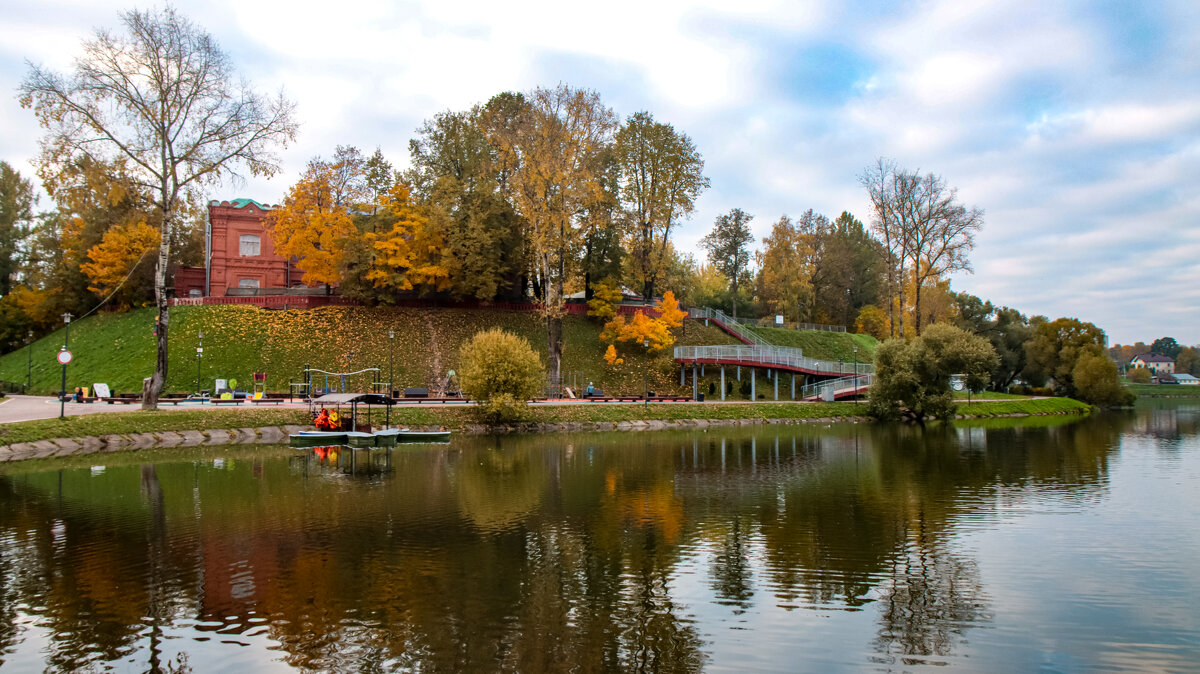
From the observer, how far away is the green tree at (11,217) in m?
72.9

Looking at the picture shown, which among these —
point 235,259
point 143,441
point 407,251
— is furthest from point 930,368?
point 235,259

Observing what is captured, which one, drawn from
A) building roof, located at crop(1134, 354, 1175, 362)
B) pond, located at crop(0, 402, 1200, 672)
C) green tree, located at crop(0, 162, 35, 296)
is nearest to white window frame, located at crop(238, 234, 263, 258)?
green tree, located at crop(0, 162, 35, 296)

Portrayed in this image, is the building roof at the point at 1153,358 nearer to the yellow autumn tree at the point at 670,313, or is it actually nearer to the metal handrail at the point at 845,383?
the metal handrail at the point at 845,383

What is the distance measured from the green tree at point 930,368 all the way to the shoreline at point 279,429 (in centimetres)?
320

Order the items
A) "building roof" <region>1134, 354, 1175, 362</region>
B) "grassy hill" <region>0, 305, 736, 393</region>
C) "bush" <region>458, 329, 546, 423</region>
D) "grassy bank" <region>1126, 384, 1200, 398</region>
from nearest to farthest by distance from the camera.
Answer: "bush" <region>458, 329, 546, 423</region> → "grassy hill" <region>0, 305, 736, 393</region> → "grassy bank" <region>1126, 384, 1200, 398</region> → "building roof" <region>1134, 354, 1175, 362</region>

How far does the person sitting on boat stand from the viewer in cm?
3716

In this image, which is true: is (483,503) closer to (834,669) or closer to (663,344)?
(834,669)

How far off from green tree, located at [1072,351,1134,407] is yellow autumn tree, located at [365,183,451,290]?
208ft

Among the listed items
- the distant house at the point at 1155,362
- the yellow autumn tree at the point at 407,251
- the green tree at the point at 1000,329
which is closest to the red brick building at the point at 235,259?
the yellow autumn tree at the point at 407,251

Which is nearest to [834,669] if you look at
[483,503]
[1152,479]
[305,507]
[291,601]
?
[291,601]

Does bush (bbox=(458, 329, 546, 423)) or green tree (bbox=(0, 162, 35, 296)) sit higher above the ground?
green tree (bbox=(0, 162, 35, 296))

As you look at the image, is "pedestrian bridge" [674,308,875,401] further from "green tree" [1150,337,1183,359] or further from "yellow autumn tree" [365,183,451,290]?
"green tree" [1150,337,1183,359]

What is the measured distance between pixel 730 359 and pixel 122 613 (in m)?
48.8

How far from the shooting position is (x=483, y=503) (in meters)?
21.2
